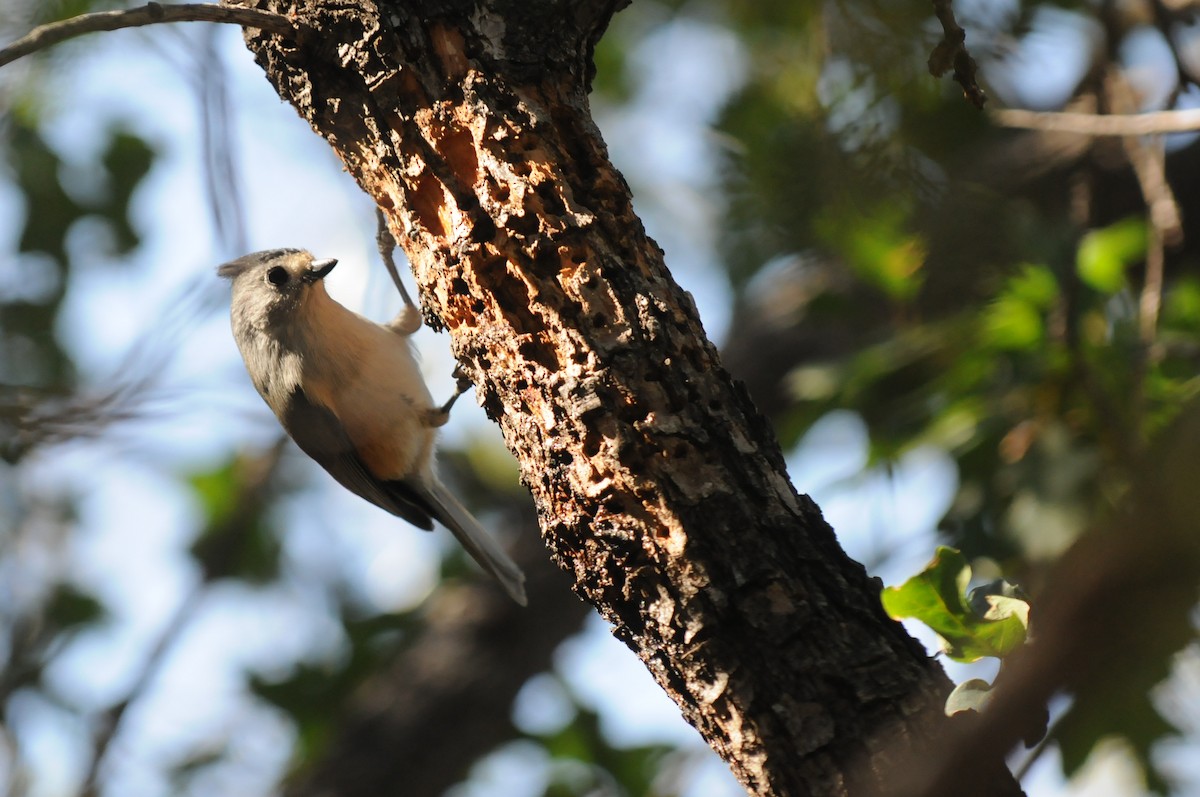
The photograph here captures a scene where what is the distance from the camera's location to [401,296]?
3664mm

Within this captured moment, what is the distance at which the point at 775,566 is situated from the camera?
159 cm

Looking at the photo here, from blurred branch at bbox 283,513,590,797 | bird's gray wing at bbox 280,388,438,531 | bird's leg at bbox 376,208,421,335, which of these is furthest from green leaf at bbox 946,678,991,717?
blurred branch at bbox 283,513,590,797

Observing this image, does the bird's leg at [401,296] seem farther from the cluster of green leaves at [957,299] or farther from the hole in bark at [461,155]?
the hole in bark at [461,155]

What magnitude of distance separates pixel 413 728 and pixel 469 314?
3460mm

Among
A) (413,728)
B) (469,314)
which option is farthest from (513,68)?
(413,728)

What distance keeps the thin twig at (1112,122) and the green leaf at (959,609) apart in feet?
4.76

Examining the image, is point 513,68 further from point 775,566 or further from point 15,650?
point 15,650

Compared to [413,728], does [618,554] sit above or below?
below

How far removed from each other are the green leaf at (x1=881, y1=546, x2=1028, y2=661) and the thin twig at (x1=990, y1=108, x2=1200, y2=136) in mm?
1452

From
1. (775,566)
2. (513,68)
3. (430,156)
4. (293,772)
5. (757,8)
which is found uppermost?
(757,8)

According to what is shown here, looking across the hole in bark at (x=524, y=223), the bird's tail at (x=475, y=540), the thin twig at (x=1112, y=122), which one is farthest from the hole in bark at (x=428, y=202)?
the bird's tail at (x=475, y=540)

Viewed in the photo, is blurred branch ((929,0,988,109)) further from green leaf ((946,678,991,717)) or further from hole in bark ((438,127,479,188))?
green leaf ((946,678,991,717))

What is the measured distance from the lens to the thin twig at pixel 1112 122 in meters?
2.48

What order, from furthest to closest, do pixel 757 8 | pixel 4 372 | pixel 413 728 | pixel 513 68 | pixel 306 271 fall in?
pixel 413 728
pixel 4 372
pixel 306 271
pixel 757 8
pixel 513 68
